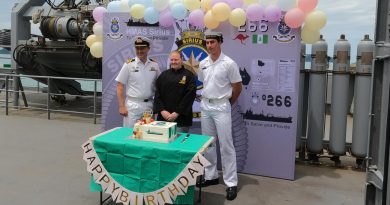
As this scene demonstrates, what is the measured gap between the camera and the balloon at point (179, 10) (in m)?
4.61

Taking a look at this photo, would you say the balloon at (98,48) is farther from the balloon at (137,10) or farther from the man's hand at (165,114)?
the man's hand at (165,114)

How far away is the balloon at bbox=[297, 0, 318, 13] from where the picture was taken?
423 centimetres

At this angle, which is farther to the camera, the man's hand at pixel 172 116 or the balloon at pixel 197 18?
the balloon at pixel 197 18

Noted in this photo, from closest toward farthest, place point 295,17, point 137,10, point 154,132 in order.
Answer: point 154,132
point 295,17
point 137,10

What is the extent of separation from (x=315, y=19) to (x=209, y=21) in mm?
1139

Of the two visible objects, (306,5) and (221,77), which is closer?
(221,77)

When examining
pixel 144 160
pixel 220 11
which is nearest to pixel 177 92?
pixel 144 160

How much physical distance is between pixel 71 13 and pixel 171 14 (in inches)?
225

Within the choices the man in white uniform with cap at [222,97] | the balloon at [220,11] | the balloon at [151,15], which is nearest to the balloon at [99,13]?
the balloon at [151,15]

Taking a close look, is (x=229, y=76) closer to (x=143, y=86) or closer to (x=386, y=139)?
(x=143, y=86)

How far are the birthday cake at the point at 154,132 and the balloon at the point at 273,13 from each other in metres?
1.72

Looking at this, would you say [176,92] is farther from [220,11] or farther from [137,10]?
[137,10]

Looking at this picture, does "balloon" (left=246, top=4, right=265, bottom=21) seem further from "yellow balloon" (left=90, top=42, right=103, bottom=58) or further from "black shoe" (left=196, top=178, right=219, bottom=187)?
"yellow balloon" (left=90, top=42, right=103, bottom=58)

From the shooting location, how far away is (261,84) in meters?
4.55
